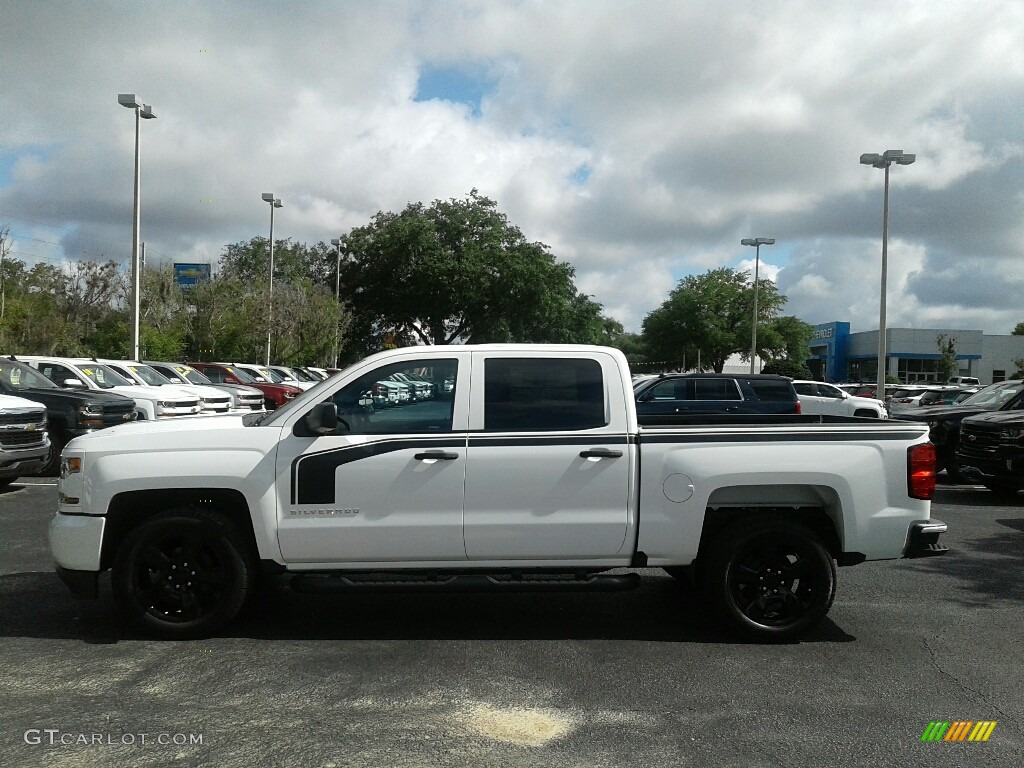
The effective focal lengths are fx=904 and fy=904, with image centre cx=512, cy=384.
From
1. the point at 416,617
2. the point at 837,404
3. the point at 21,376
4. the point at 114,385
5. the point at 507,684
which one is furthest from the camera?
the point at 837,404

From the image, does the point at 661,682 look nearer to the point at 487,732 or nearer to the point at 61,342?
the point at 487,732

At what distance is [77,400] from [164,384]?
18.4 feet

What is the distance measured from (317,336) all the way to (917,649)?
1507 inches

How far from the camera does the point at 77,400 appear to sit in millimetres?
13148

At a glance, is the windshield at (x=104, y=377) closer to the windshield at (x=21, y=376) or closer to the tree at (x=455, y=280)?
the windshield at (x=21, y=376)

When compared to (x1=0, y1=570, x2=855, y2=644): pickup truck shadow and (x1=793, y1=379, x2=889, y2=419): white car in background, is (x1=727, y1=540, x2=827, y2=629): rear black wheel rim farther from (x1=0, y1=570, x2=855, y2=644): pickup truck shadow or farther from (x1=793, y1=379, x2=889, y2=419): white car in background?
(x1=793, y1=379, x2=889, y2=419): white car in background

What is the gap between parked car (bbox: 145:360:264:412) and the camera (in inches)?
806

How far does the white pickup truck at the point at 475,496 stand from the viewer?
543cm

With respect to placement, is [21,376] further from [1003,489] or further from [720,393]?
[1003,489]

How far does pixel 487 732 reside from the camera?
4250 millimetres

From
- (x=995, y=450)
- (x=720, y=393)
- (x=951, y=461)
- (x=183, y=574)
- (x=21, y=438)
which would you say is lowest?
(x=183, y=574)

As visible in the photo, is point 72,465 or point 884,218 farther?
point 884,218

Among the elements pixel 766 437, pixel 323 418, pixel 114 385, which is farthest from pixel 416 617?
pixel 114 385

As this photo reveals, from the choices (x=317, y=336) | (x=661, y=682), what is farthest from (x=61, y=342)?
(x=661, y=682)
